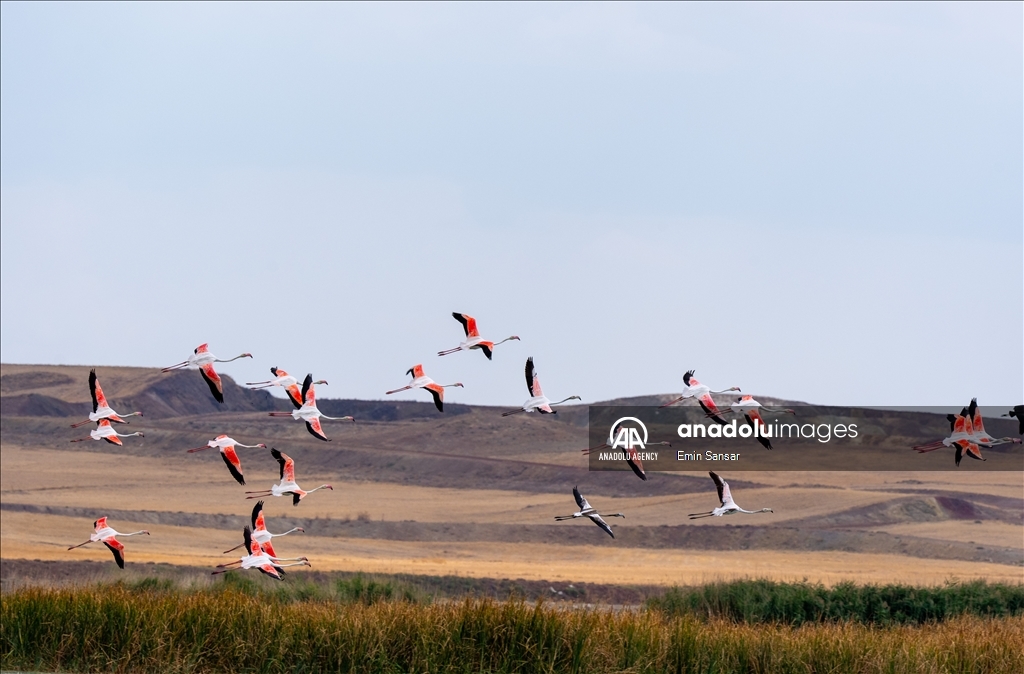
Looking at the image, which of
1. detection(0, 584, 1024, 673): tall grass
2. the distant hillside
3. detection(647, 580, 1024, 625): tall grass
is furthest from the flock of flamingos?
the distant hillside

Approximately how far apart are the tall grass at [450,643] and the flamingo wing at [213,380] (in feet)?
40.0

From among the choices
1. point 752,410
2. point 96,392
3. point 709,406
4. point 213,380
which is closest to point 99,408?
point 96,392

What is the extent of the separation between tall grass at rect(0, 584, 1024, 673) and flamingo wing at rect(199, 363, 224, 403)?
1219 centimetres

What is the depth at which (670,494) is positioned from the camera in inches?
4245

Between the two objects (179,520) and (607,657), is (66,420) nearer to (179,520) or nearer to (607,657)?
(179,520)

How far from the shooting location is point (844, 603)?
40062 mm

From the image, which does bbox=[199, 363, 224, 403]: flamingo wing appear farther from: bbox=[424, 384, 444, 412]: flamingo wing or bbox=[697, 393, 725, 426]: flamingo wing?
bbox=[697, 393, 725, 426]: flamingo wing

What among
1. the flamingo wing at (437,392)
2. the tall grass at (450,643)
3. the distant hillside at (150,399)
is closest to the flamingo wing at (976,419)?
the flamingo wing at (437,392)

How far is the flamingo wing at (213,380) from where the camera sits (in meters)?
13.6

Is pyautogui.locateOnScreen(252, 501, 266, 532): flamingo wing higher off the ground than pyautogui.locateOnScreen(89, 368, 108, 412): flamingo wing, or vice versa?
pyautogui.locateOnScreen(89, 368, 108, 412): flamingo wing

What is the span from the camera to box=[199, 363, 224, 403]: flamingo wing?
13.6m

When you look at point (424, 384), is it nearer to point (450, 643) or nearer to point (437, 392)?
point (437, 392)

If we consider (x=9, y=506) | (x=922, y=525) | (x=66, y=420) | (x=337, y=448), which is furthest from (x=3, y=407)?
(x=922, y=525)

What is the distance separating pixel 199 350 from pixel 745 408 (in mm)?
5618
